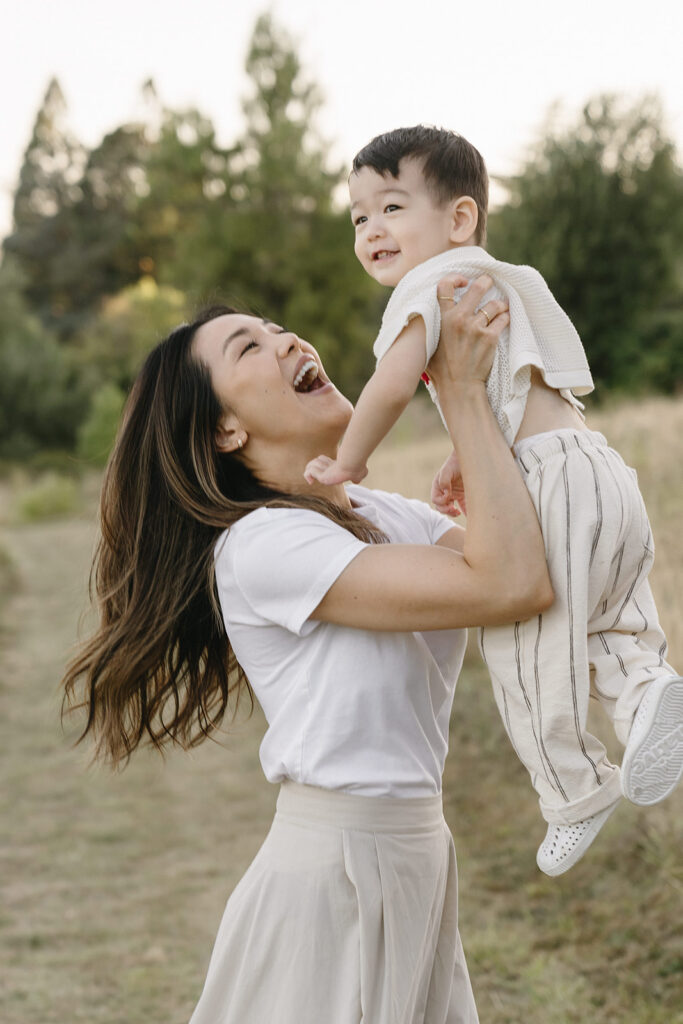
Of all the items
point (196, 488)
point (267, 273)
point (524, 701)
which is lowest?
point (524, 701)

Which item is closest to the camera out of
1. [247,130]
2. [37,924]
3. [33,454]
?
[37,924]

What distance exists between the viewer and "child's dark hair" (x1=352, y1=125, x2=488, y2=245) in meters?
1.94

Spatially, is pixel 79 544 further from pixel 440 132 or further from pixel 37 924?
pixel 440 132

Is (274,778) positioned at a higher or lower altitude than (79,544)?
higher

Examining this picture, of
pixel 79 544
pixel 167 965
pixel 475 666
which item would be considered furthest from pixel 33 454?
pixel 167 965

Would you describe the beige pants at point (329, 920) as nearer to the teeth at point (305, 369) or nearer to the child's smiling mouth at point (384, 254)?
the teeth at point (305, 369)

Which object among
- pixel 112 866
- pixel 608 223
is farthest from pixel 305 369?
pixel 608 223

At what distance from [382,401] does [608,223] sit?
16369mm

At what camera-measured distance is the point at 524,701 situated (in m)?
1.83

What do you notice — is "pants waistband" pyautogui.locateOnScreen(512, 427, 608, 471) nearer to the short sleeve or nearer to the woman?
the woman

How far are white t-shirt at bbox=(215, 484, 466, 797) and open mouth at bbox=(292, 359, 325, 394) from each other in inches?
11.3

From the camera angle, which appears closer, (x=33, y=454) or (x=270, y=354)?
(x=270, y=354)

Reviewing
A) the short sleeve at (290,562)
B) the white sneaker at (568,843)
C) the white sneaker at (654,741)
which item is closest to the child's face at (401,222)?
the short sleeve at (290,562)

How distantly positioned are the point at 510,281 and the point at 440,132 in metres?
0.30
